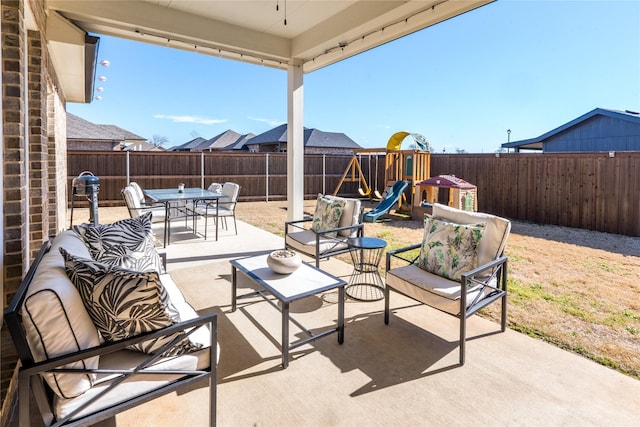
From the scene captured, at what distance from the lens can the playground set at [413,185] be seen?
8.09 metres

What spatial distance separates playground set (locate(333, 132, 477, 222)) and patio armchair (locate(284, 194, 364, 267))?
11.7ft

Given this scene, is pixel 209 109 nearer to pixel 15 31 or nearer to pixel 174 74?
pixel 174 74

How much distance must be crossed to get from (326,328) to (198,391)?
1134mm

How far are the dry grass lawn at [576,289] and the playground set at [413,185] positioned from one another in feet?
3.86

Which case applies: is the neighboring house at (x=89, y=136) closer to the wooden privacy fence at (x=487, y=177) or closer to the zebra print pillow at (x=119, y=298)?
the wooden privacy fence at (x=487, y=177)

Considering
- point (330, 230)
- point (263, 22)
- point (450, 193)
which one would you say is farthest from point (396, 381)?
point (450, 193)

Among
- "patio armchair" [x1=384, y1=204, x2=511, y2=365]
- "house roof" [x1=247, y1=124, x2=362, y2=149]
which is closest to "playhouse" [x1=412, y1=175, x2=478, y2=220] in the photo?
"patio armchair" [x1=384, y1=204, x2=511, y2=365]

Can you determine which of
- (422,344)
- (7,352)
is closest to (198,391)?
(7,352)

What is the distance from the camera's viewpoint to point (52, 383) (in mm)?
1430

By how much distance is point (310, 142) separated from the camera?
23.9 metres

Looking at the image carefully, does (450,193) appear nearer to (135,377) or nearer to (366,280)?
(366,280)

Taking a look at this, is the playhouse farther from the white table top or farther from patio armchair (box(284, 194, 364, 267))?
the white table top

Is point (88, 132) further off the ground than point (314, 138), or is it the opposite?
point (314, 138)

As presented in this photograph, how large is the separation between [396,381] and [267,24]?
4843 millimetres
